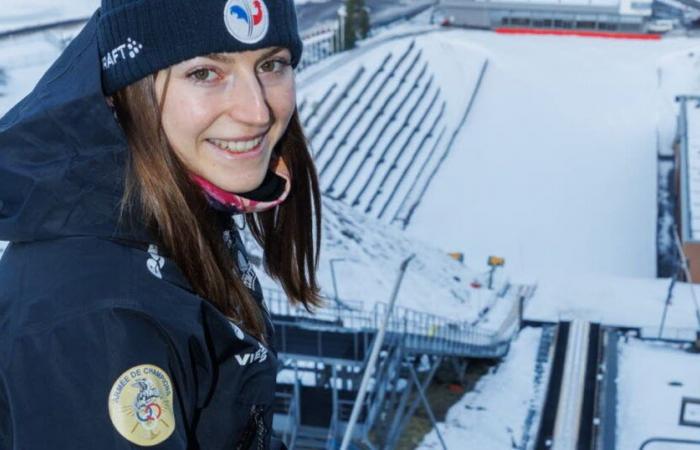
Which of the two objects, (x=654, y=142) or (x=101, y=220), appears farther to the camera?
(x=654, y=142)

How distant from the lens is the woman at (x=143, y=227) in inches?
58.0

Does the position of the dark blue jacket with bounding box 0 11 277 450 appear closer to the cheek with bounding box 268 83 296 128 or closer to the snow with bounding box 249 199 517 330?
the cheek with bounding box 268 83 296 128

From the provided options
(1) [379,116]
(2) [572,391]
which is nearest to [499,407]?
(2) [572,391]

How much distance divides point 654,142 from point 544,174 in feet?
13.8

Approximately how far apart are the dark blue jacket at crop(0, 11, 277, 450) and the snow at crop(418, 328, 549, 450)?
11579mm

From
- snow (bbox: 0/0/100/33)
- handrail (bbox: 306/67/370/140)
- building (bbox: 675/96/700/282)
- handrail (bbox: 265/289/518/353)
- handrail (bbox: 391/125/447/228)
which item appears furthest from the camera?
snow (bbox: 0/0/100/33)

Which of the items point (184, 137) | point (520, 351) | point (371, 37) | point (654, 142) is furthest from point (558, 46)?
point (184, 137)

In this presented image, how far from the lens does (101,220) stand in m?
1.62

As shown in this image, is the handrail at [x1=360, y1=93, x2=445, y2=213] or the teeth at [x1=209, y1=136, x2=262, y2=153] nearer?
the teeth at [x1=209, y1=136, x2=262, y2=153]

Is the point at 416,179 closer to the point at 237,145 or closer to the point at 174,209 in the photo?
the point at 237,145

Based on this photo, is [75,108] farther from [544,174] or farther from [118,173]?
[544,174]

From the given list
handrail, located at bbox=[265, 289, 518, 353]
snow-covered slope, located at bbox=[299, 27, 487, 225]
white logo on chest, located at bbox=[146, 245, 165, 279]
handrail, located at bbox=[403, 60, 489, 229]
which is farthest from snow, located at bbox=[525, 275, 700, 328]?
white logo on chest, located at bbox=[146, 245, 165, 279]

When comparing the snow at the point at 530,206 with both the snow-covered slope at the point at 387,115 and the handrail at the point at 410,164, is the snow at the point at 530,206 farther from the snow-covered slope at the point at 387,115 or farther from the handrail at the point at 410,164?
the handrail at the point at 410,164

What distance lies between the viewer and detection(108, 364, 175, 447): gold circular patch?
147 cm
